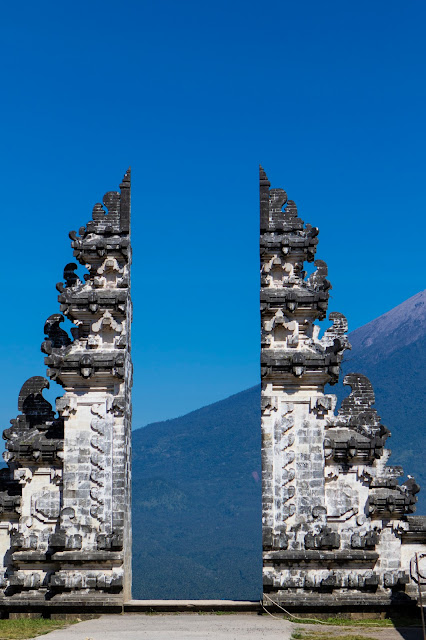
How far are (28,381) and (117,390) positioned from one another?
252 cm

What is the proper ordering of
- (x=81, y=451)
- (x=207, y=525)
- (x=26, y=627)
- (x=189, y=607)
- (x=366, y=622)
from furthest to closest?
(x=207, y=525)
(x=81, y=451)
(x=189, y=607)
(x=366, y=622)
(x=26, y=627)

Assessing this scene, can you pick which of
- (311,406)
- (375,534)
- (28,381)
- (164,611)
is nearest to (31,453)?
(28,381)

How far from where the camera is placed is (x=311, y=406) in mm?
23797

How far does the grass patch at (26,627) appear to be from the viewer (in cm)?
1970

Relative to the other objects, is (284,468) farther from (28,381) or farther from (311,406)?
(28,381)

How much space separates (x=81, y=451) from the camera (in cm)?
2364

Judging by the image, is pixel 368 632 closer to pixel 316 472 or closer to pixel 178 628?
pixel 178 628

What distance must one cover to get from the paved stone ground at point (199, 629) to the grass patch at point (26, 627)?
0.41 metres

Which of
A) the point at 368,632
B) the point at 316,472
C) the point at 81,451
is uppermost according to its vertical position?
the point at 81,451

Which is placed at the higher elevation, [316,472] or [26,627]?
[316,472]

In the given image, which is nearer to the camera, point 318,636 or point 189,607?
point 318,636

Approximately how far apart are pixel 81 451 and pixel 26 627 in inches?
166

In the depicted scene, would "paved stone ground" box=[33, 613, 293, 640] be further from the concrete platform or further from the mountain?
the mountain

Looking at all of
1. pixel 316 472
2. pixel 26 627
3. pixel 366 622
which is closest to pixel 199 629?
pixel 26 627
